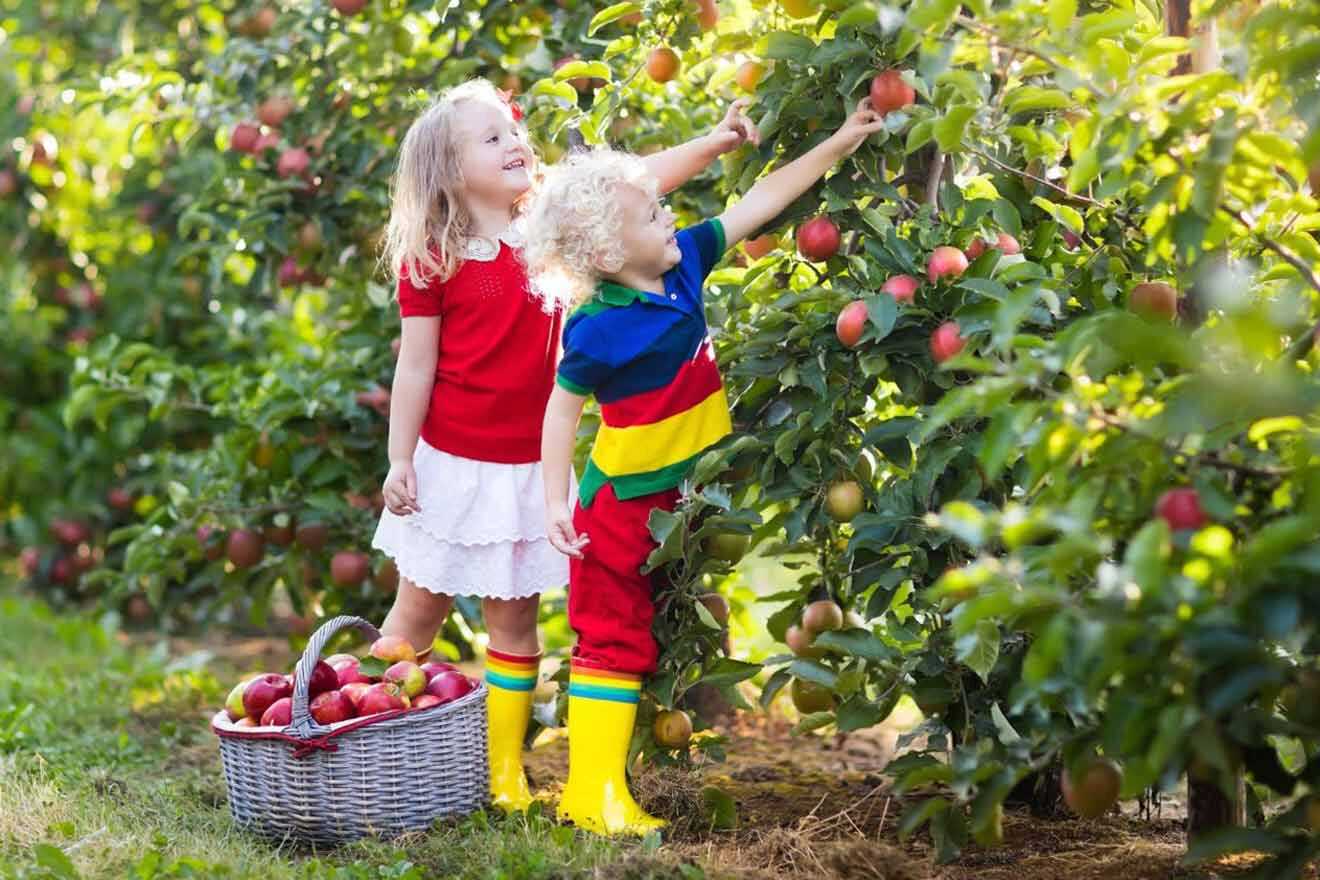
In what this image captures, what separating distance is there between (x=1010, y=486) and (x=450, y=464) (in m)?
0.97

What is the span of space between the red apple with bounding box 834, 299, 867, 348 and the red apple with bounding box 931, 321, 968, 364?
108mm

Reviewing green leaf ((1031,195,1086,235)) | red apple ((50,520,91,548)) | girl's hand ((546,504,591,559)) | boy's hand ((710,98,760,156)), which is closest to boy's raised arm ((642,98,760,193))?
boy's hand ((710,98,760,156))

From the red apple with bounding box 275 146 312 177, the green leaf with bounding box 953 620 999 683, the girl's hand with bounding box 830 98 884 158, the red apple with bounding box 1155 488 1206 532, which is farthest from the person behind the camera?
the red apple with bounding box 275 146 312 177

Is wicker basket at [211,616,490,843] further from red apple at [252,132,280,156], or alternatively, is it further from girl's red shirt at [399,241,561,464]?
red apple at [252,132,280,156]

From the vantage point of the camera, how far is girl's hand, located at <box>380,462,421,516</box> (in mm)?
2662

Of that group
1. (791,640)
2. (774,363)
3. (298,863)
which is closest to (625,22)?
(774,363)

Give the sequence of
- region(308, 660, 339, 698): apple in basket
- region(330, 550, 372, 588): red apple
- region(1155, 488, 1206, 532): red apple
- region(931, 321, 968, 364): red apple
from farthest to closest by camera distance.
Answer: region(330, 550, 372, 588): red apple → region(308, 660, 339, 698): apple in basket → region(931, 321, 968, 364): red apple → region(1155, 488, 1206, 532): red apple

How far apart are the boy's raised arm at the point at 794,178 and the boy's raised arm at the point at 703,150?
10 centimetres

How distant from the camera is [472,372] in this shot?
2.69 meters

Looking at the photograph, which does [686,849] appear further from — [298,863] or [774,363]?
[774,363]

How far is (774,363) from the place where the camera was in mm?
2469

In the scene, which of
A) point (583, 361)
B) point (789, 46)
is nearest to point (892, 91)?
point (789, 46)

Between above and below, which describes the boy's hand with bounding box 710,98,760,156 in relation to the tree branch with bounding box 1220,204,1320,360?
above

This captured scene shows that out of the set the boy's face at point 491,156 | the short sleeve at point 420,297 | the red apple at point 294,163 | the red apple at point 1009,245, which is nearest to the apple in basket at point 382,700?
the short sleeve at point 420,297
